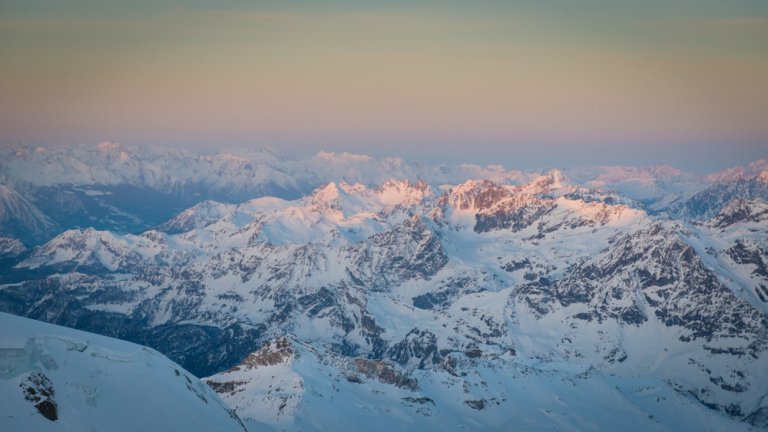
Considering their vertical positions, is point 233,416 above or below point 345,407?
above

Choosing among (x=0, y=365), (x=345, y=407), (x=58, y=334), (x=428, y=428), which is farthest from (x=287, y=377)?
(x=0, y=365)

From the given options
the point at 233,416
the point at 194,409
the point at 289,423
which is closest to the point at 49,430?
the point at 194,409

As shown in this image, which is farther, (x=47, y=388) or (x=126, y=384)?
(x=126, y=384)

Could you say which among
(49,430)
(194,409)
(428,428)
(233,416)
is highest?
(49,430)

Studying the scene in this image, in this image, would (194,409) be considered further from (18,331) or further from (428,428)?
(428,428)

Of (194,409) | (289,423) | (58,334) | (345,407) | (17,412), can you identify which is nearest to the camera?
(17,412)

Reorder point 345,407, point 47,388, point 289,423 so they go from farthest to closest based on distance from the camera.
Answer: point 345,407, point 289,423, point 47,388
